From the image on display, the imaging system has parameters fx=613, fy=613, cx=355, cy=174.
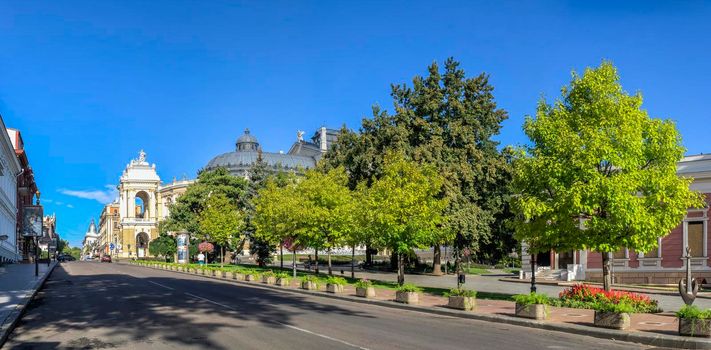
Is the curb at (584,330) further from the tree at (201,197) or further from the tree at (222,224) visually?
the tree at (201,197)

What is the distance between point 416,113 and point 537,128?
2685 centimetres

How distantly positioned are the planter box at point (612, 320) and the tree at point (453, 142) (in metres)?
27.6

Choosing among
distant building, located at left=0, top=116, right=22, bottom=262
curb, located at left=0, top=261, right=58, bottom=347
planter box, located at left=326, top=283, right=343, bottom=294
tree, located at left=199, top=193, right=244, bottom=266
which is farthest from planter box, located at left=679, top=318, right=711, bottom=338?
distant building, located at left=0, top=116, right=22, bottom=262

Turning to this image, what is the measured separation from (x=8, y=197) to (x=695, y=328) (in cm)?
6409

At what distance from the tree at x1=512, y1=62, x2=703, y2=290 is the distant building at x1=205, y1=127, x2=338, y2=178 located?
343ft

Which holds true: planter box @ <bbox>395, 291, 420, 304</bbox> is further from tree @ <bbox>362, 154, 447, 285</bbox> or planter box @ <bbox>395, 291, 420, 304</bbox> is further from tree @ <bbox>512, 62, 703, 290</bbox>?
tree @ <bbox>362, 154, 447, 285</bbox>

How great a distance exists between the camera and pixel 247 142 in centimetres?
15138

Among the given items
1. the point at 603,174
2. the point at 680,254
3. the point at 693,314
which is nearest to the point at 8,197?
the point at 603,174

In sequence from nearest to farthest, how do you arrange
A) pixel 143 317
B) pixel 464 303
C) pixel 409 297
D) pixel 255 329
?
pixel 255 329
pixel 143 317
pixel 464 303
pixel 409 297

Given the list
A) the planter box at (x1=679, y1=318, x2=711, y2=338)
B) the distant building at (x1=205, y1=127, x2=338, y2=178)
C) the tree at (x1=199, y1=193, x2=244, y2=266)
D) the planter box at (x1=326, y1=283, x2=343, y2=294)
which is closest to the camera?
the planter box at (x1=679, y1=318, x2=711, y2=338)

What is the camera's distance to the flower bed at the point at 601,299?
1938 centimetres

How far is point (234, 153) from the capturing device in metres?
141

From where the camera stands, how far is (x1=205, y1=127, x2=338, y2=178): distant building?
448 ft

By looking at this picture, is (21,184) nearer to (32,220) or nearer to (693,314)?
(32,220)
